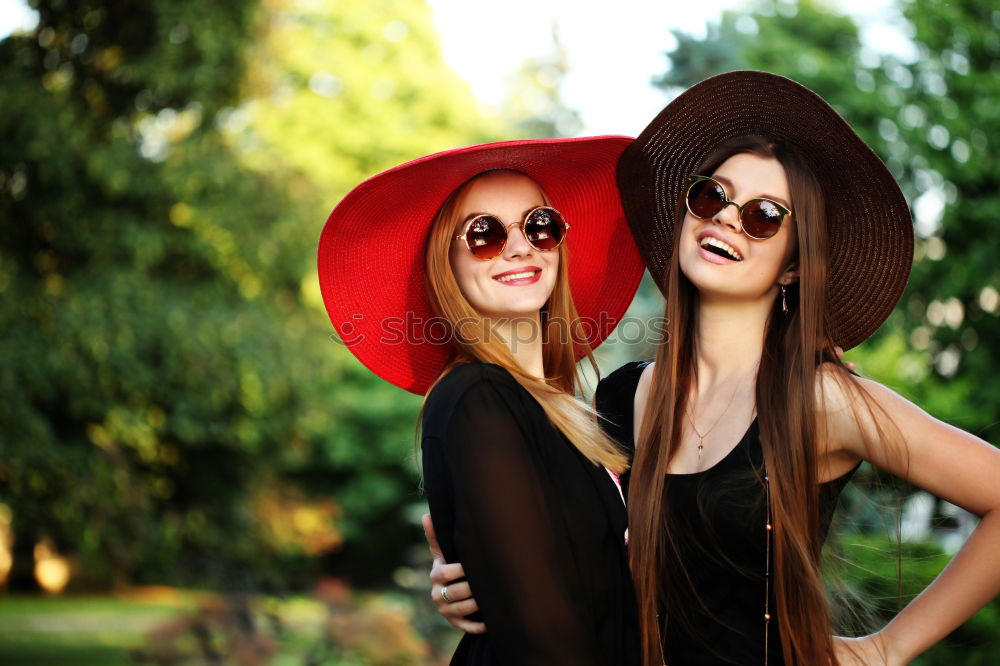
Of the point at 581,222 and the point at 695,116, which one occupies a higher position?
the point at 695,116

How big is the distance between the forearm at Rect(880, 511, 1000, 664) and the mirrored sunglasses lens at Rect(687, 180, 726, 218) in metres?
1.04

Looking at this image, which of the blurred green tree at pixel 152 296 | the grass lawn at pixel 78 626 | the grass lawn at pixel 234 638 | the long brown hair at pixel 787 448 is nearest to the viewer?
the long brown hair at pixel 787 448

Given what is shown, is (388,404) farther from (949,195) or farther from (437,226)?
(437,226)

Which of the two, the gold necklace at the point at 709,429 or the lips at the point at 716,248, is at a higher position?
the lips at the point at 716,248

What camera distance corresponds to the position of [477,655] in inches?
89.7

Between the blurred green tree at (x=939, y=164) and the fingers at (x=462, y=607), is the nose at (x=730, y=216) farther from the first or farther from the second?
the blurred green tree at (x=939, y=164)

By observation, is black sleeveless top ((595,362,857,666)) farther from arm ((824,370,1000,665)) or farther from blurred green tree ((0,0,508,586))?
blurred green tree ((0,0,508,586))

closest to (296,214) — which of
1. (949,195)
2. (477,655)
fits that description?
(949,195)

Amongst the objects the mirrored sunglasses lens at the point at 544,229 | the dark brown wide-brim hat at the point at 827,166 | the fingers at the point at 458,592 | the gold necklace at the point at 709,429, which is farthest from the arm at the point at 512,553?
the dark brown wide-brim hat at the point at 827,166

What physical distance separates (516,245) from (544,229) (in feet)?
0.34

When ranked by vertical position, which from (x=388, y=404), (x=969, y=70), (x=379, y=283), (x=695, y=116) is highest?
(x=969, y=70)

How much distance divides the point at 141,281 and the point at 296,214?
108 inches

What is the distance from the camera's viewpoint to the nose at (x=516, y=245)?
2.63m

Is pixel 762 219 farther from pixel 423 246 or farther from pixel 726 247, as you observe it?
pixel 423 246
